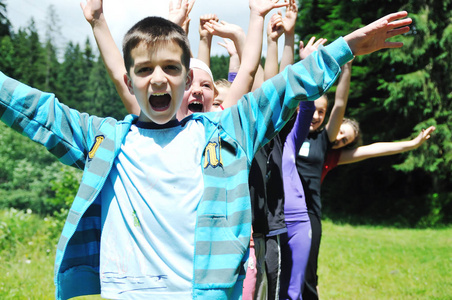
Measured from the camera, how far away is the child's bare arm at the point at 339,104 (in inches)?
137

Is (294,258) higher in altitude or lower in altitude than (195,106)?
lower

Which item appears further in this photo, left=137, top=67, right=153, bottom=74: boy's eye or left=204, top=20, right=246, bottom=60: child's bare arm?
left=204, top=20, right=246, bottom=60: child's bare arm

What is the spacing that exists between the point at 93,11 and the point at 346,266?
19.0ft

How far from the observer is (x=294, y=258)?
3.03 m

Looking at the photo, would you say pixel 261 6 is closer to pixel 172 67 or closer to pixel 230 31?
pixel 230 31

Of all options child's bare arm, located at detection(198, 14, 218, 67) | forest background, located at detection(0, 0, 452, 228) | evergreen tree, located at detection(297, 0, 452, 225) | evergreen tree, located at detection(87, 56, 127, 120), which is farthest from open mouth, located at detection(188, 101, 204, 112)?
evergreen tree, located at detection(87, 56, 127, 120)

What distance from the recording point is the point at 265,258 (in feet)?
8.45

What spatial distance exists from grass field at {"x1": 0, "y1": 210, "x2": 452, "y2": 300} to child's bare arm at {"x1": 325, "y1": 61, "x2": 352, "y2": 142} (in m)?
2.26

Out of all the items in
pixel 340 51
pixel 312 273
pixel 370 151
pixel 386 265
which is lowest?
pixel 386 265

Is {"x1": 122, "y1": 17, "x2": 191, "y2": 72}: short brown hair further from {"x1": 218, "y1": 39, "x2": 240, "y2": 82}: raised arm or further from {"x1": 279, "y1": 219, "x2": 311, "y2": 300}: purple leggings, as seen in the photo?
{"x1": 279, "y1": 219, "x2": 311, "y2": 300}: purple leggings

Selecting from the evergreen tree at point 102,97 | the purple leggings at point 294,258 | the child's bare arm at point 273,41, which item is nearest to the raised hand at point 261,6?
the child's bare arm at point 273,41

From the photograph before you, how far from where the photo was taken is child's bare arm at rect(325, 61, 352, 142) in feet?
11.4

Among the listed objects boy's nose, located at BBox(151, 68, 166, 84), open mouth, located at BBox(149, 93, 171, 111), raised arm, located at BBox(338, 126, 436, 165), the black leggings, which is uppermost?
boy's nose, located at BBox(151, 68, 166, 84)

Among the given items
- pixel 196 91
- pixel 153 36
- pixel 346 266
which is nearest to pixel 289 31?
pixel 196 91
